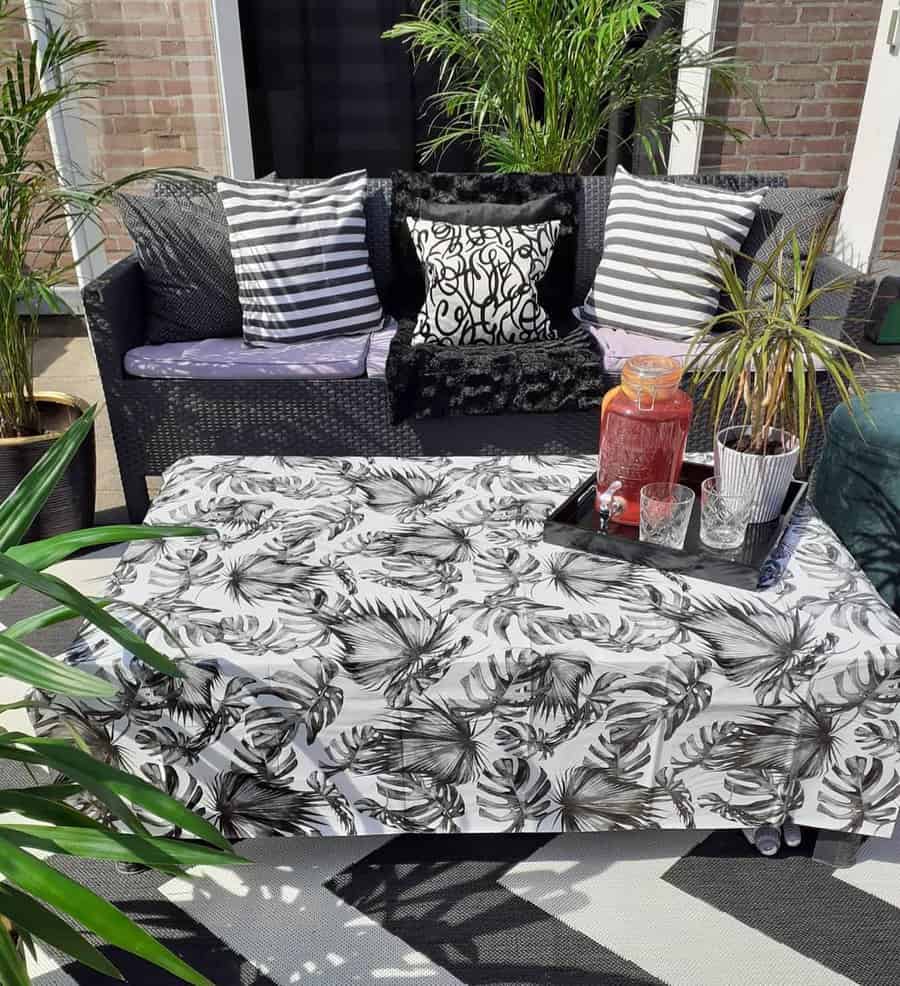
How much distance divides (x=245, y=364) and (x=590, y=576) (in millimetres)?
1476

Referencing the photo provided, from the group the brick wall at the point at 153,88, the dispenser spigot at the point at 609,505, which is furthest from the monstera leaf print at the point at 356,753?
the brick wall at the point at 153,88

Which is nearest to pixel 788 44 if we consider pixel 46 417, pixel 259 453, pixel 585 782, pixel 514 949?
pixel 259 453

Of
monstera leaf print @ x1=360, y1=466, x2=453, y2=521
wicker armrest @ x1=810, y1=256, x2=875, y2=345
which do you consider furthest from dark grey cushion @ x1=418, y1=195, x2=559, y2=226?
monstera leaf print @ x1=360, y1=466, x2=453, y2=521

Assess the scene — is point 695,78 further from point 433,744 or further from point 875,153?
point 433,744

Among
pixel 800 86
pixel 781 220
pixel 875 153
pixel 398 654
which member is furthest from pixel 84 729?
pixel 800 86

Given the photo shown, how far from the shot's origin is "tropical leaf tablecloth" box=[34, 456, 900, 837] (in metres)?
1.49

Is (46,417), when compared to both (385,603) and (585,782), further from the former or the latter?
(585,782)

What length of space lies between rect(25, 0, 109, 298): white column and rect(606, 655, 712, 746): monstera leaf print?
3179mm

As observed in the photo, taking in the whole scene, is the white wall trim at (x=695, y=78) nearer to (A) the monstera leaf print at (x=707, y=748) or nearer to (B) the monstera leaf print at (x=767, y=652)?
(B) the monstera leaf print at (x=767, y=652)

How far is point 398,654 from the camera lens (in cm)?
150

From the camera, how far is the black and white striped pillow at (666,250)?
2793 mm

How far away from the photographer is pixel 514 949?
4.99 feet

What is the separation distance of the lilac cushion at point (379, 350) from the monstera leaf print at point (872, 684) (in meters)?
1.63

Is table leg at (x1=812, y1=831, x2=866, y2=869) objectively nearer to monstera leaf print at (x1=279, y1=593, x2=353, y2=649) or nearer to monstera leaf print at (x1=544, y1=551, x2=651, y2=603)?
monstera leaf print at (x1=544, y1=551, x2=651, y2=603)
